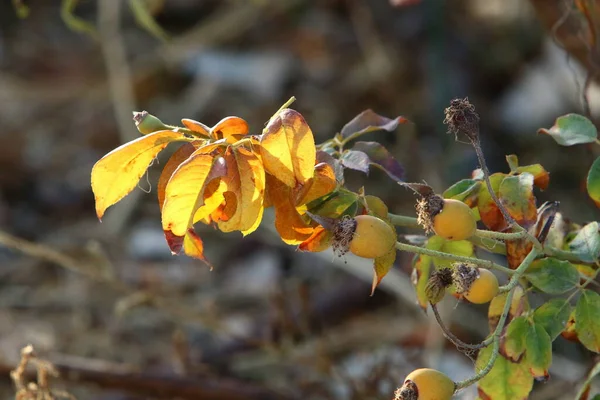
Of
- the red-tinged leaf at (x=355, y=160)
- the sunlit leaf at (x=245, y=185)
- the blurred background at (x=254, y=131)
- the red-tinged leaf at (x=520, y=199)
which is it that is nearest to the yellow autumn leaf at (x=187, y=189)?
the sunlit leaf at (x=245, y=185)

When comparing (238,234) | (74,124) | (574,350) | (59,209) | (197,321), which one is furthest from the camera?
(74,124)

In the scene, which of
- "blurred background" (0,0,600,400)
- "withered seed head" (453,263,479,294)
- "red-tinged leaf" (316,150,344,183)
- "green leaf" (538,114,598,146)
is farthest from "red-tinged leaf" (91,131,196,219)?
"blurred background" (0,0,600,400)

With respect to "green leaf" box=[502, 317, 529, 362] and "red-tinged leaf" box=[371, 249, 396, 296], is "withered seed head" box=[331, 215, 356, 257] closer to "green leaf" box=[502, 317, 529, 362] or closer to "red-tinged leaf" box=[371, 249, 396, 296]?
"red-tinged leaf" box=[371, 249, 396, 296]

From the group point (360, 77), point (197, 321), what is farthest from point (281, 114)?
point (360, 77)

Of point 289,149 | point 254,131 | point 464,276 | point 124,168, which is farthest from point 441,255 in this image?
point 254,131

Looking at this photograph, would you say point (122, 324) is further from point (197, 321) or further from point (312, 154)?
point (312, 154)
